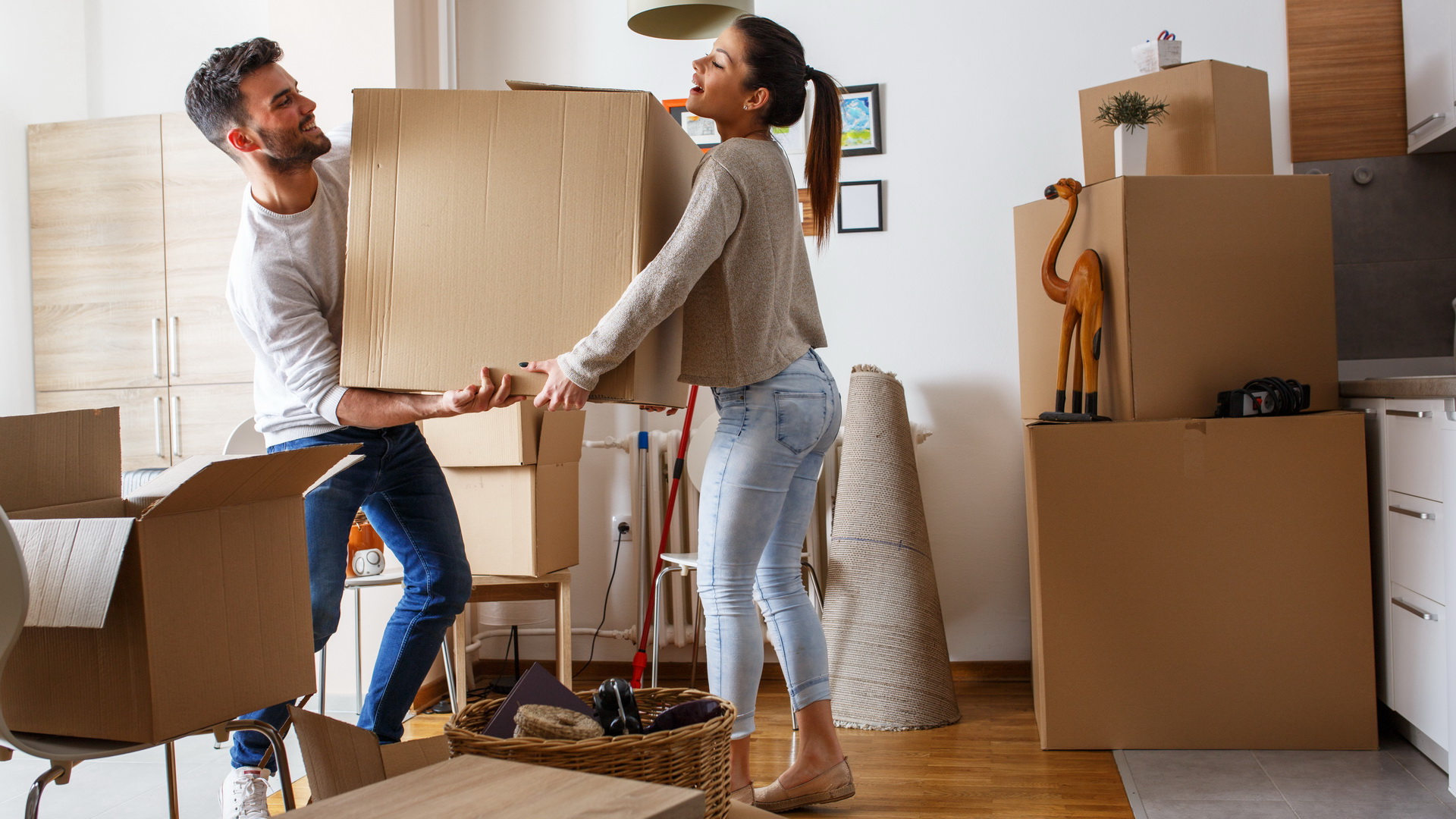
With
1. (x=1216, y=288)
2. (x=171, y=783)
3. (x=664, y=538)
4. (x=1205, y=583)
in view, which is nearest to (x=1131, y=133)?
(x=1216, y=288)

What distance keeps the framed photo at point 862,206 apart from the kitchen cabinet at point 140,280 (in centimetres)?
171

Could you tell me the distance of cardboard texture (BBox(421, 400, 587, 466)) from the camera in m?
2.52

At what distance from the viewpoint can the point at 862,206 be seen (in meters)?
3.04

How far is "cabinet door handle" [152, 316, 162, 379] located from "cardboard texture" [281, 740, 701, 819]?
2398 mm

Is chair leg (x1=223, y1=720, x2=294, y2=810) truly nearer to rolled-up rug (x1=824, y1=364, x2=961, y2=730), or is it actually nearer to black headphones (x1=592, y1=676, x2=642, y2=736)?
black headphones (x1=592, y1=676, x2=642, y2=736)

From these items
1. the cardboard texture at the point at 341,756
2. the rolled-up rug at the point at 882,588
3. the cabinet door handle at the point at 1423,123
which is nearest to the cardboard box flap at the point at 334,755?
the cardboard texture at the point at 341,756

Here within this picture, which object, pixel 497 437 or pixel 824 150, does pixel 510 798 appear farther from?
pixel 497 437

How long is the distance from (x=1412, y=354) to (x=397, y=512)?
2612 millimetres

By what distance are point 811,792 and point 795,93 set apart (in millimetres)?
1233

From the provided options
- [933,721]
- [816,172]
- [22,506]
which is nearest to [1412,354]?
[933,721]

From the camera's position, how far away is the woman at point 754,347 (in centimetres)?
160

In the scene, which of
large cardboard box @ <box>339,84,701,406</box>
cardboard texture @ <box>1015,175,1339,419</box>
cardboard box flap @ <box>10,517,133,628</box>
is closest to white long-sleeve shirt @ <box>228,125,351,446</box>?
large cardboard box @ <box>339,84,701,406</box>

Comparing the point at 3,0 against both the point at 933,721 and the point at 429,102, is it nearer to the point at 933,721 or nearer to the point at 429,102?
the point at 429,102

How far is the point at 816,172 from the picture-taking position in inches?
70.6
